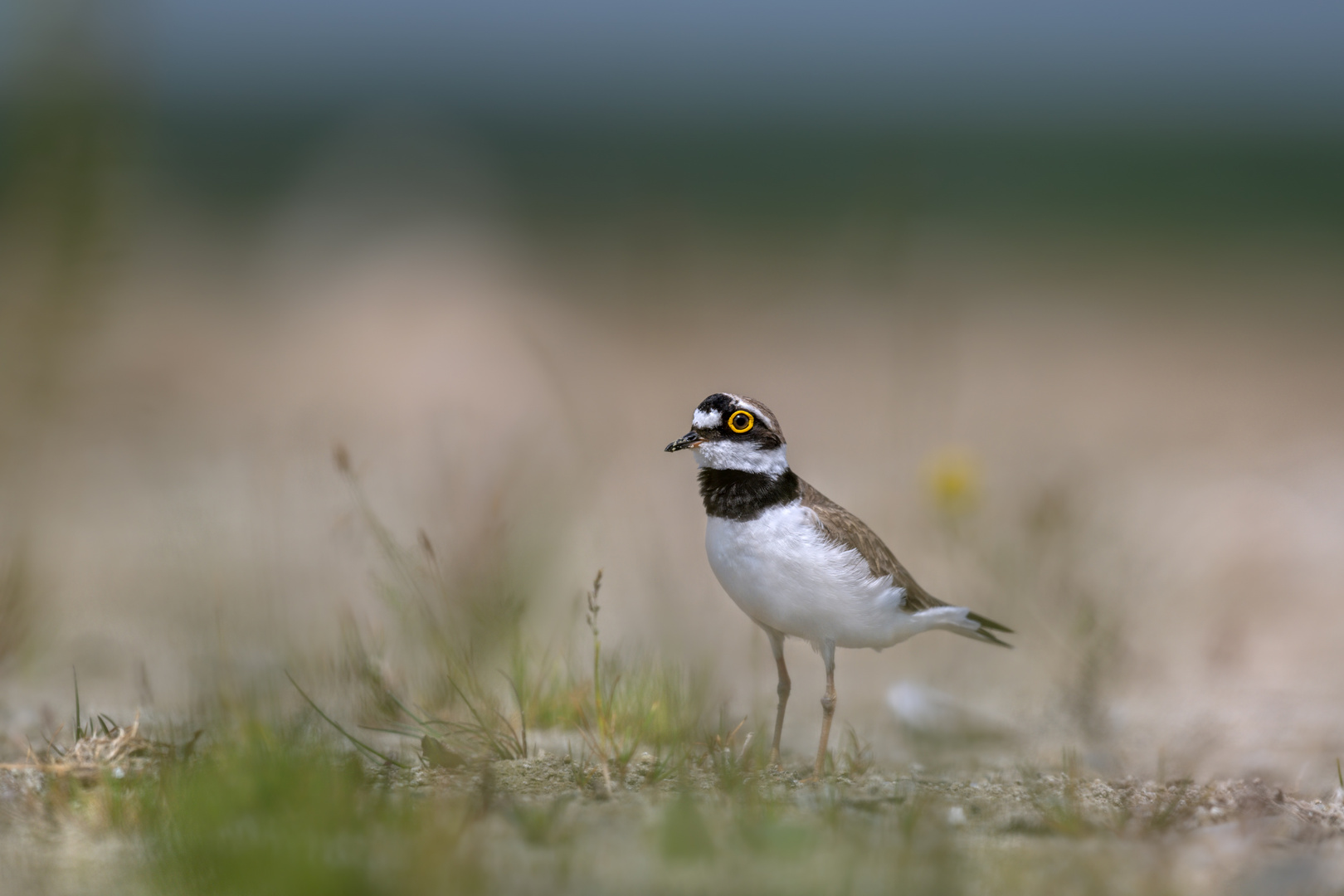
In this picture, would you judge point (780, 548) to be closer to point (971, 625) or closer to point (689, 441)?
point (689, 441)

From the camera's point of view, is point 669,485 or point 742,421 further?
point 669,485

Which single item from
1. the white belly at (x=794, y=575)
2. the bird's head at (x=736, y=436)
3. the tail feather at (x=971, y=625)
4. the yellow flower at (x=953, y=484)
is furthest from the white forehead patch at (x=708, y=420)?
the yellow flower at (x=953, y=484)

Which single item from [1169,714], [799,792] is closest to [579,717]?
[799,792]

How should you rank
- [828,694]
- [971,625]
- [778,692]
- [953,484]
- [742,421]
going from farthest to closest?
1. [953,484]
2. [971,625]
3. [778,692]
4. [828,694]
5. [742,421]

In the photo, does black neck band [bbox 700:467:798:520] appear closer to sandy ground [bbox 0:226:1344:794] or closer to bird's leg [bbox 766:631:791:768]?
sandy ground [bbox 0:226:1344:794]

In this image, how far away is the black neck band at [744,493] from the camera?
4.03 metres

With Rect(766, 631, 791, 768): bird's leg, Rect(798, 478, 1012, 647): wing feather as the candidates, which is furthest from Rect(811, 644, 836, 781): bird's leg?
Rect(798, 478, 1012, 647): wing feather

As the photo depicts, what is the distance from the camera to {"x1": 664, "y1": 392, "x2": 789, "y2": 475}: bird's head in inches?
159

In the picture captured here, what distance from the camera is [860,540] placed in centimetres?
420

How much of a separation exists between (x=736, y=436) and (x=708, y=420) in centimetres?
11

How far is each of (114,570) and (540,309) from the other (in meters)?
8.13

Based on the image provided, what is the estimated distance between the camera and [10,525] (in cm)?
678

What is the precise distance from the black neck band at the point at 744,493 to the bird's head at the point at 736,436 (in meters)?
0.03

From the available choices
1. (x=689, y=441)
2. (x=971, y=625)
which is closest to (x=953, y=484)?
(x=971, y=625)
